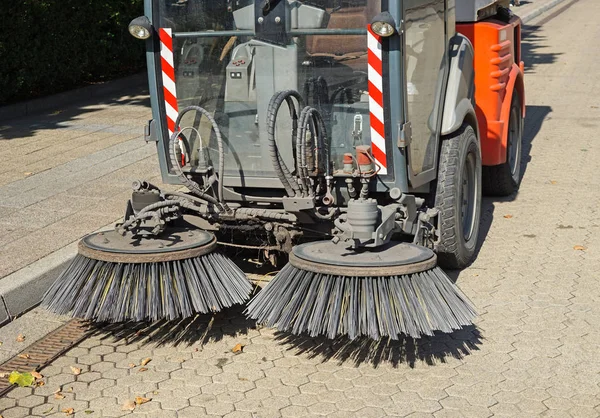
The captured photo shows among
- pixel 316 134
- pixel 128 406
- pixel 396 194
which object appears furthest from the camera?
pixel 396 194

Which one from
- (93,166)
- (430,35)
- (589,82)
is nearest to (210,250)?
(430,35)

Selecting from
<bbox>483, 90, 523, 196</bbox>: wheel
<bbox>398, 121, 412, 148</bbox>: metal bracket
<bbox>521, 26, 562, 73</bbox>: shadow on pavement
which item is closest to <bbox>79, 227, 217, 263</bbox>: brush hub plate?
<bbox>398, 121, 412, 148</bbox>: metal bracket

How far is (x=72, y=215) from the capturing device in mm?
7227

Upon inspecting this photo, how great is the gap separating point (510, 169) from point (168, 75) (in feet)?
12.7

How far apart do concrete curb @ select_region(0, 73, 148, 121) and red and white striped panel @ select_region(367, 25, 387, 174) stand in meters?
7.44

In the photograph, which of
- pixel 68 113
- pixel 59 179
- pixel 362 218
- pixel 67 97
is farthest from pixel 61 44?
pixel 362 218

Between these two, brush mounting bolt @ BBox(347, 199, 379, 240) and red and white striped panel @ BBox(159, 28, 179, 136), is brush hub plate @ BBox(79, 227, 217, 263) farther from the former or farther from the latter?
brush mounting bolt @ BBox(347, 199, 379, 240)

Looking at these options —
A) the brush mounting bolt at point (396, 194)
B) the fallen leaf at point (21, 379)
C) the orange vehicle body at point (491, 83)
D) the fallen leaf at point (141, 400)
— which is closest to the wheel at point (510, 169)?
the orange vehicle body at point (491, 83)

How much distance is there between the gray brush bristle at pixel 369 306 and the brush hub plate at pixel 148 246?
0.67 metres

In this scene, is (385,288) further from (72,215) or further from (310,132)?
(72,215)

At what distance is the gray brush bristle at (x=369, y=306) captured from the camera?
15.1ft

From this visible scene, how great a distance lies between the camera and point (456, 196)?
5.91 m

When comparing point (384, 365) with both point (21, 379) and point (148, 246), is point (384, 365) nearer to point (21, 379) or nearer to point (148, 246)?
point (148, 246)

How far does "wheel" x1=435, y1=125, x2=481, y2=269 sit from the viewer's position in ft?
19.3
